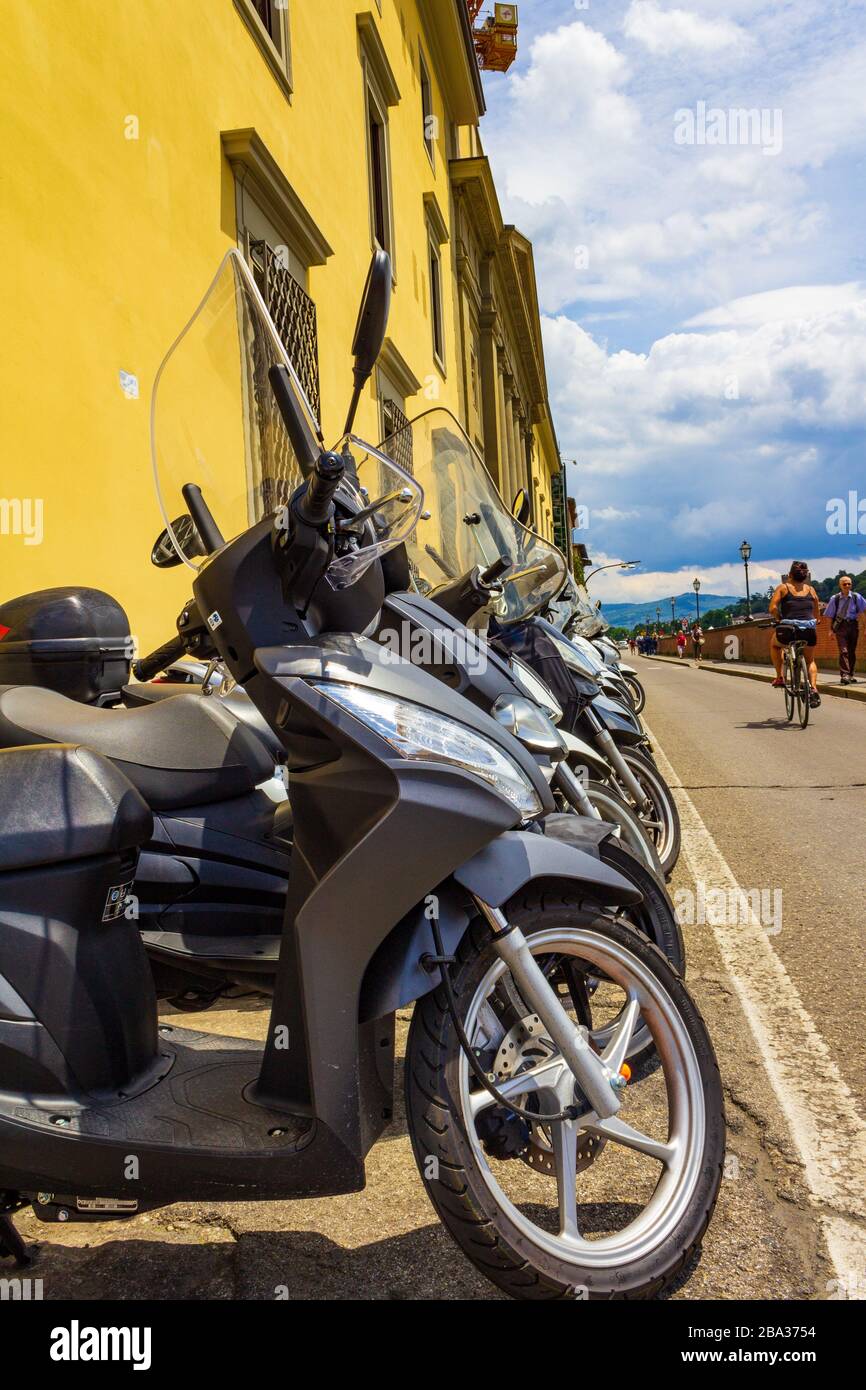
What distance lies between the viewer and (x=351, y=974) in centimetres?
180

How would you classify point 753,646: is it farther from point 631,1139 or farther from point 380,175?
point 631,1139

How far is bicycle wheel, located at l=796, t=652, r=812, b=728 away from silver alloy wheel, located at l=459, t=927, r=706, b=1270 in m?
9.72

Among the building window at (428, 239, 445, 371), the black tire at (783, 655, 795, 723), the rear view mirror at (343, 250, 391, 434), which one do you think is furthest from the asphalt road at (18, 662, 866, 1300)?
the building window at (428, 239, 445, 371)

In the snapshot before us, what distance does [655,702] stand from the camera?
1722cm

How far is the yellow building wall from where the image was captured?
14.3 ft

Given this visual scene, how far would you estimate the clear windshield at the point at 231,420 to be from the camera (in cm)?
209

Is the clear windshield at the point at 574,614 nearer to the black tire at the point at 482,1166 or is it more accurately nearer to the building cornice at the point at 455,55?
the black tire at the point at 482,1166

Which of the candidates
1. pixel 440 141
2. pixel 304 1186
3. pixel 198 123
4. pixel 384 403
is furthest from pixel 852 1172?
pixel 440 141

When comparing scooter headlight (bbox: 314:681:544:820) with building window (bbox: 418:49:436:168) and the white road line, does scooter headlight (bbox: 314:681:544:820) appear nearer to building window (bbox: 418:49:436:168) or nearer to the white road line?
the white road line

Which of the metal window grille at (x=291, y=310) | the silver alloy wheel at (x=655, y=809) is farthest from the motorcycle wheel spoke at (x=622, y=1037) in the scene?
the metal window grille at (x=291, y=310)

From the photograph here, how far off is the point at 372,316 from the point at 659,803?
3.26 m

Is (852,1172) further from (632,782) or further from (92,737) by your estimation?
(632,782)

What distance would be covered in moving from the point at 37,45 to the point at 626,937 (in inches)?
176

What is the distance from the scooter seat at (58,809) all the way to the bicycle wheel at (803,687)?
10.00m
